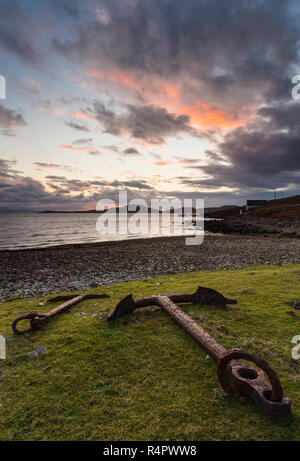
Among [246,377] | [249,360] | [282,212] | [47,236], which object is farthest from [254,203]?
[249,360]

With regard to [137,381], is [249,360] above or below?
above

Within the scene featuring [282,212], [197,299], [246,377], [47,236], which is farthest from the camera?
[282,212]

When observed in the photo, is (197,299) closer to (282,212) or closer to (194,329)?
(194,329)

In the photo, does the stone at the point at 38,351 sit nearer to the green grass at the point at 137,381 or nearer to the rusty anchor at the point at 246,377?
the green grass at the point at 137,381

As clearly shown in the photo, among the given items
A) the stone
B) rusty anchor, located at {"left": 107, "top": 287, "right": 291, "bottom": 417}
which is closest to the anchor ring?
rusty anchor, located at {"left": 107, "top": 287, "right": 291, "bottom": 417}

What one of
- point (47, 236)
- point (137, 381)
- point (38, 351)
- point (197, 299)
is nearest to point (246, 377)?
point (137, 381)

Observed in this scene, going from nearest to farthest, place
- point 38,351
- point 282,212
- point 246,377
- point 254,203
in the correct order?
point 246,377
point 38,351
point 282,212
point 254,203

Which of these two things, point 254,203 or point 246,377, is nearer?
point 246,377

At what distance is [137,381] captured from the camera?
342 cm

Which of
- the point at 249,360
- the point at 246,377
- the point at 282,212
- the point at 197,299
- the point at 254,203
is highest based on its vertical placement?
the point at 254,203

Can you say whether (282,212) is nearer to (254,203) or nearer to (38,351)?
(254,203)

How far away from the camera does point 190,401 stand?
299 cm

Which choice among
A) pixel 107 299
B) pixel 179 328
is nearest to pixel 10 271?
pixel 107 299

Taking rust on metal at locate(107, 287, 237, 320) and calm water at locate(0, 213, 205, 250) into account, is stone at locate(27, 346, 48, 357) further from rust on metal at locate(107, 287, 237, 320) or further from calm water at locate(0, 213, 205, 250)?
calm water at locate(0, 213, 205, 250)
